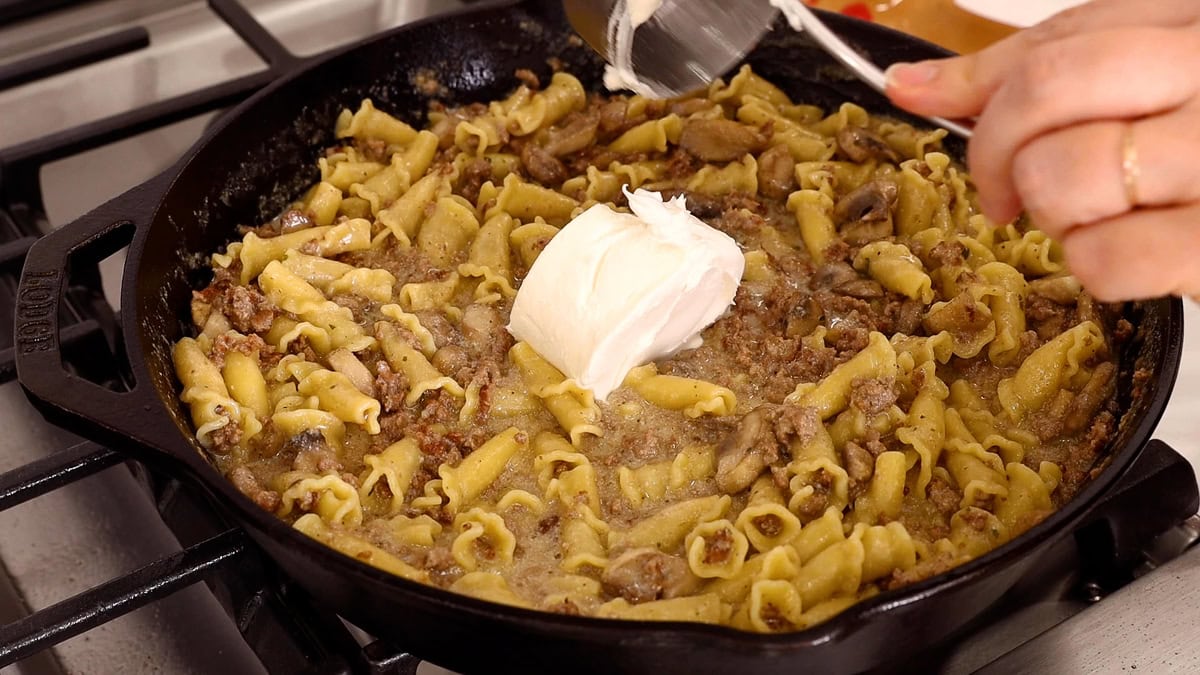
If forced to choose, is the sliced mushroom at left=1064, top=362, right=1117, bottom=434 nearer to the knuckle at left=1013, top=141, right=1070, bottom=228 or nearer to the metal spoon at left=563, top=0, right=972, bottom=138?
the metal spoon at left=563, top=0, right=972, bottom=138

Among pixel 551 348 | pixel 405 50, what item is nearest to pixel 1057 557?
pixel 551 348

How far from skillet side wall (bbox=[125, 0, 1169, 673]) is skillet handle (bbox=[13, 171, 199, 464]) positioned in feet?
0.16

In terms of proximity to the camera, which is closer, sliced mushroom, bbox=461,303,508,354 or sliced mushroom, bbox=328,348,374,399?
sliced mushroom, bbox=328,348,374,399

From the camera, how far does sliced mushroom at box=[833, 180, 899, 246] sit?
286 cm

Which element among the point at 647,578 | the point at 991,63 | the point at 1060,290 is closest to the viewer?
the point at 991,63

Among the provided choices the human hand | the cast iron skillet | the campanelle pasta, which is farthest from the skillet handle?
the human hand

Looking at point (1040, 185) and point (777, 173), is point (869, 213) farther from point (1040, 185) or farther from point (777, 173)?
point (1040, 185)

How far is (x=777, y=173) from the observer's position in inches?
119

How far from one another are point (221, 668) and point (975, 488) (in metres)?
1.48

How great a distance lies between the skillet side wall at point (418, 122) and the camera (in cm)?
175

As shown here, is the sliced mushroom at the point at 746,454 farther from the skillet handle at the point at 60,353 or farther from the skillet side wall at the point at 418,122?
the skillet handle at the point at 60,353

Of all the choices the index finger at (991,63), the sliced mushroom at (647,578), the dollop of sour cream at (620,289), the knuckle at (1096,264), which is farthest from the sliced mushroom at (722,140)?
the knuckle at (1096,264)

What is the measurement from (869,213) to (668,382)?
2.49 feet

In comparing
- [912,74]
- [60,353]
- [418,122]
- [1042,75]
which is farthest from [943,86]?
[418,122]
